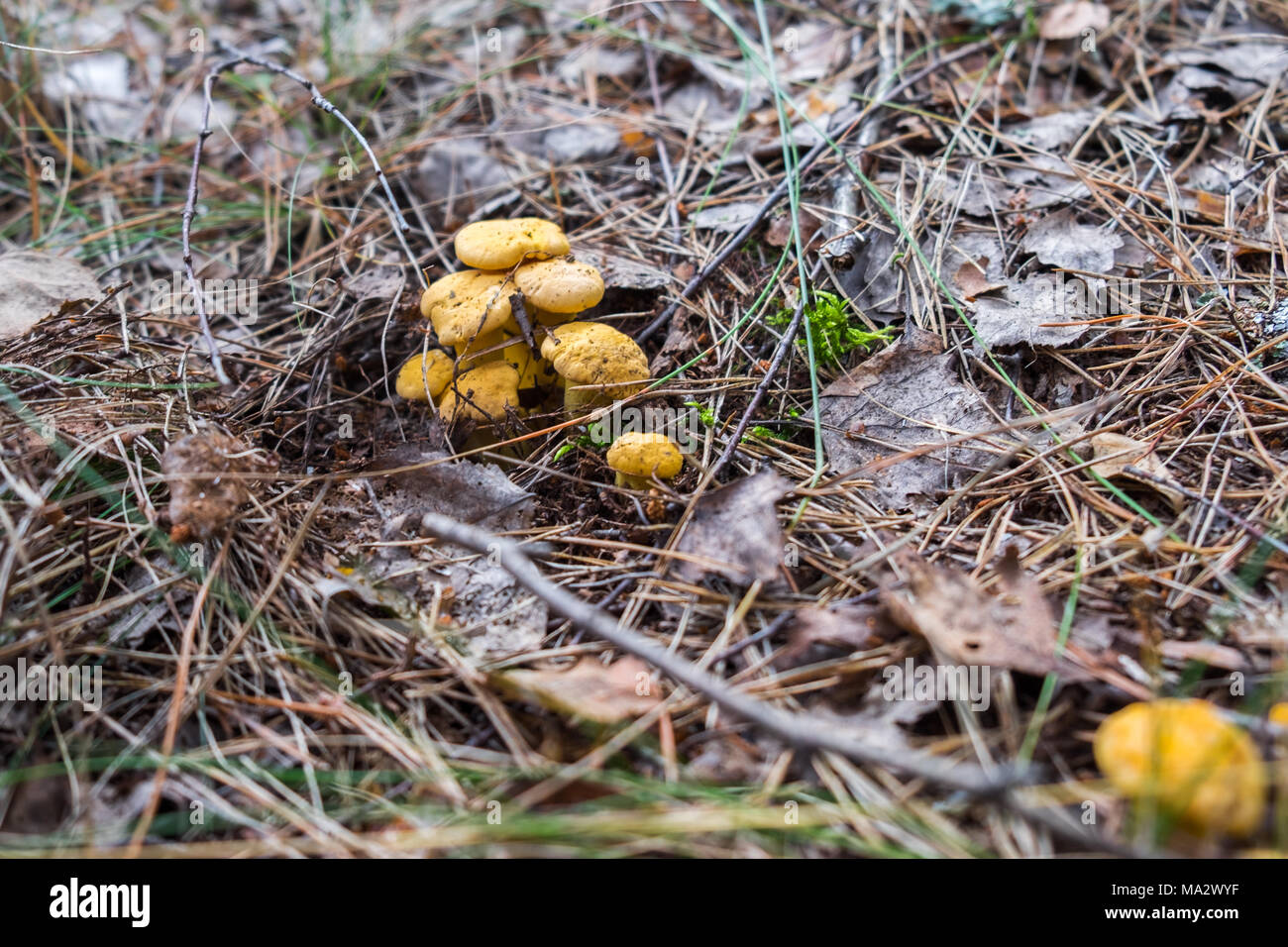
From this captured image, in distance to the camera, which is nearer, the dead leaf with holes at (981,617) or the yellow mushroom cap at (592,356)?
the dead leaf with holes at (981,617)

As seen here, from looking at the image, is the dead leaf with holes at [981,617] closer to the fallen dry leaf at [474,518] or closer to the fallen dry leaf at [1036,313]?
the fallen dry leaf at [474,518]

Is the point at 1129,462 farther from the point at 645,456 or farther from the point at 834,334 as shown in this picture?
the point at 645,456

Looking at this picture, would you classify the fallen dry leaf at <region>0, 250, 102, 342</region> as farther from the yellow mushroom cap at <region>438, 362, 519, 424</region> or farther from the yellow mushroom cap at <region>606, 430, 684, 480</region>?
the yellow mushroom cap at <region>606, 430, 684, 480</region>

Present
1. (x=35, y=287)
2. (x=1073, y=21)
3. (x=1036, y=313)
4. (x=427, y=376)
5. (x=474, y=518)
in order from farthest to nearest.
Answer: (x=1073, y=21), (x=35, y=287), (x=1036, y=313), (x=427, y=376), (x=474, y=518)

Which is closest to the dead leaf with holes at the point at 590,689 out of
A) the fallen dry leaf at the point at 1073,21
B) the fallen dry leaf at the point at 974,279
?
the fallen dry leaf at the point at 974,279

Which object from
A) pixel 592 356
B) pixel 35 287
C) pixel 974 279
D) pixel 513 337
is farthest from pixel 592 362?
pixel 35 287

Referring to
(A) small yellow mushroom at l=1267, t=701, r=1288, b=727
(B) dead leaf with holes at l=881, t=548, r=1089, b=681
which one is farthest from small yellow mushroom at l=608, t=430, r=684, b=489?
(A) small yellow mushroom at l=1267, t=701, r=1288, b=727

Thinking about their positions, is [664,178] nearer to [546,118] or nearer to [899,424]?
[546,118]
